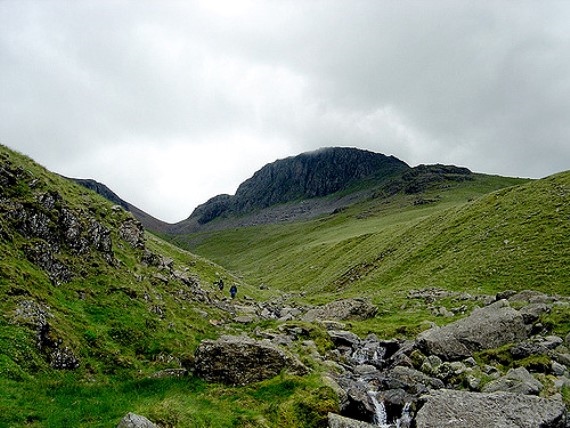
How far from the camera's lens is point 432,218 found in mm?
92188

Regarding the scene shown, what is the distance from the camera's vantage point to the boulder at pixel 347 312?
46688 millimetres

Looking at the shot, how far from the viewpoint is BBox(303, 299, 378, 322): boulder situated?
46.7 metres

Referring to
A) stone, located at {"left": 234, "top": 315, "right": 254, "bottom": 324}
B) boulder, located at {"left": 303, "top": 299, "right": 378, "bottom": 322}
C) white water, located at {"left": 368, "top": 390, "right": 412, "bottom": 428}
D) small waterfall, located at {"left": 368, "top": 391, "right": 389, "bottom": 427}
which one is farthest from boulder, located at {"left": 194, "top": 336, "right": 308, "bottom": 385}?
boulder, located at {"left": 303, "top": 299, "right": 378, "bottom": 322}

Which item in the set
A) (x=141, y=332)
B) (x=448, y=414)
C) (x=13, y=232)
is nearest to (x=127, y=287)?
(x=141, y=332)

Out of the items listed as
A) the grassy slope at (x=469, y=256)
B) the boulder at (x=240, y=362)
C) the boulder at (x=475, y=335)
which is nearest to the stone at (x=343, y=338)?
the grassy slope at (x=469, y=256)

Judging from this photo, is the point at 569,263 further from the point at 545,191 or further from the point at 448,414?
the point at 448,414

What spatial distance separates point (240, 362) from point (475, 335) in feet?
58.6

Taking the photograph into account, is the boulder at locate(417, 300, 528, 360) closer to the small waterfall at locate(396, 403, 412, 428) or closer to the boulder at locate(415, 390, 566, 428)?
the small waterfall at locate(396, 403, 412, 428)

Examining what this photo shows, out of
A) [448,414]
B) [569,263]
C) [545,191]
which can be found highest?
[545,191]

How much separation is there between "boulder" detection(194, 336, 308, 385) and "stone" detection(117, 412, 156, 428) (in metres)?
7.17

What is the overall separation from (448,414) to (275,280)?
102 metres

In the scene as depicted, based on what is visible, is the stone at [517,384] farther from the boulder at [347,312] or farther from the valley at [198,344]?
the boulder at [347,312]

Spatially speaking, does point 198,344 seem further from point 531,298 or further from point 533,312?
point 531,298

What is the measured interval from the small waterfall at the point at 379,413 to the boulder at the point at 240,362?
14.1 ft
